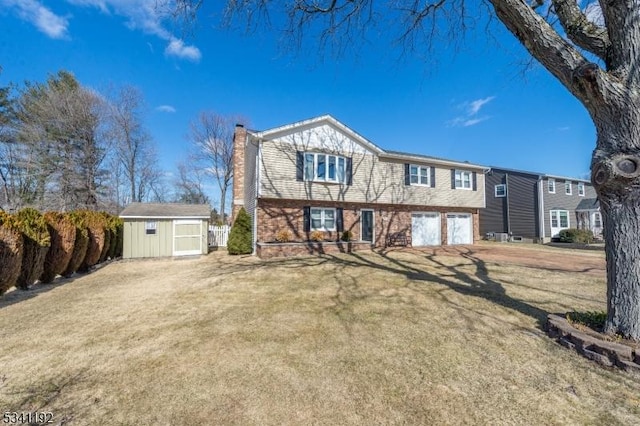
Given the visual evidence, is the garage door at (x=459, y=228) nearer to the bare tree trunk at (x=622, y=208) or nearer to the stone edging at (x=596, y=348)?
the stone edging at (x=596, y=348)

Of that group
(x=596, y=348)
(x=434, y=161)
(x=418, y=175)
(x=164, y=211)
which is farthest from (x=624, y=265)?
(x=164, y=211)

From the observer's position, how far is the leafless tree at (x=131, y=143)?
844 inches

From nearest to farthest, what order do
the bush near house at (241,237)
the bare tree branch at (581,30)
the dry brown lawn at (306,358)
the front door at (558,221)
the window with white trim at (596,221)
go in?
the dry brown lawn at (306,358) < the bare tree branch at (581,30) < the bush near house at (241,237) < the front door at (558,221) < the window with white trim at (596,221)

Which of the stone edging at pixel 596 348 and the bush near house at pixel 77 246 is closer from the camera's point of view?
the stone edging at pixel 596 348

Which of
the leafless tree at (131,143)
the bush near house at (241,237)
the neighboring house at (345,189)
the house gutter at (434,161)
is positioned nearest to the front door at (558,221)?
the neighboring house at (345,189)

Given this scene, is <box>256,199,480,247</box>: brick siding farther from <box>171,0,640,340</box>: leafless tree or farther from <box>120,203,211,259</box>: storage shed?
<box>171,0,640,340</box>: leafless tree

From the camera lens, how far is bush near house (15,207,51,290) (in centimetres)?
634

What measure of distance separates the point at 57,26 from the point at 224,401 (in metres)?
13.9

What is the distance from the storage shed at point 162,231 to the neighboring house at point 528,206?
2136 cm

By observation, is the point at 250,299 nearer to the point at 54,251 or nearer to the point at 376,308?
the point at 376,308

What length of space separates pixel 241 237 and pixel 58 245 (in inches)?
255

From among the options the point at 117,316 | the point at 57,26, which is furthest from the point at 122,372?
the point at 57,26

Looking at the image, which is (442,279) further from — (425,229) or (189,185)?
(189,185)

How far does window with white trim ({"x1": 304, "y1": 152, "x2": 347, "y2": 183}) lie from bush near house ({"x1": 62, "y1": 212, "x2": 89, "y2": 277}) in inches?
344
